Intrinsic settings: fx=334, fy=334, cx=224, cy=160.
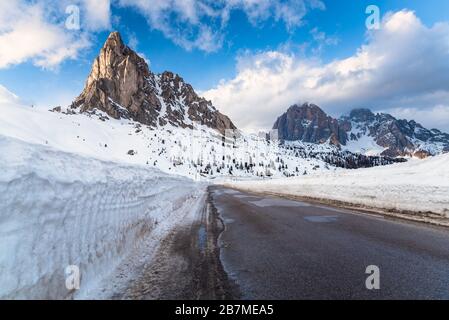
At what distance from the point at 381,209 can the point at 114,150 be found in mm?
185891

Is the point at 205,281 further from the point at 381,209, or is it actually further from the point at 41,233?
the point at 381,209

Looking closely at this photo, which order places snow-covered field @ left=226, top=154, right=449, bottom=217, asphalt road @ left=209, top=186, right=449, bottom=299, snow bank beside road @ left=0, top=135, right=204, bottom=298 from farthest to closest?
snow-covered field @ left=226, top=154, right=449, bottom=217, asphalt road @ left=209, top=186, right=449, bottom=299, snow bank beside road @ left=0, top=135, right=204, bottom=298

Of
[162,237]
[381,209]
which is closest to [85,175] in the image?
[162,237]

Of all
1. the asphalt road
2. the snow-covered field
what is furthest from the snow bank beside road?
the snow-covered field

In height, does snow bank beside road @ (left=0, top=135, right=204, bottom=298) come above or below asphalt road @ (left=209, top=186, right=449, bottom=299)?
above

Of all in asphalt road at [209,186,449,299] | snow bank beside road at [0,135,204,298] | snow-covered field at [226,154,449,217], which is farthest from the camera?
snow-covered field at [226,154,449,217]

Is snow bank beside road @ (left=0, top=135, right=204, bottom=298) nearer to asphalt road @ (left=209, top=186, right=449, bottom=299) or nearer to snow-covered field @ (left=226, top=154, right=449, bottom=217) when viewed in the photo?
asphalt road @ (left=209, top=186, right=449, bottom=299)

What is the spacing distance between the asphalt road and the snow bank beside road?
215 cm

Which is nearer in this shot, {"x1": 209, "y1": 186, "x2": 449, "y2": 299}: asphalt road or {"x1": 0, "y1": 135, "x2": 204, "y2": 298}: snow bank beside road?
{"x1": 0, "y1": 135, "x2": 204, "y2": 298}: snow bank beside road

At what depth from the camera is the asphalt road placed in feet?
13.7

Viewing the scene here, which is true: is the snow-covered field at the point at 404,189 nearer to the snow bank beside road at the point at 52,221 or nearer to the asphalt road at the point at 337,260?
the asphalt road at the point at 337,260

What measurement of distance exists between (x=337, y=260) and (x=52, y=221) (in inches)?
175

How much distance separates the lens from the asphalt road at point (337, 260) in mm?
4189

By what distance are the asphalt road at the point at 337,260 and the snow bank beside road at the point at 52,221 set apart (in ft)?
7.06
